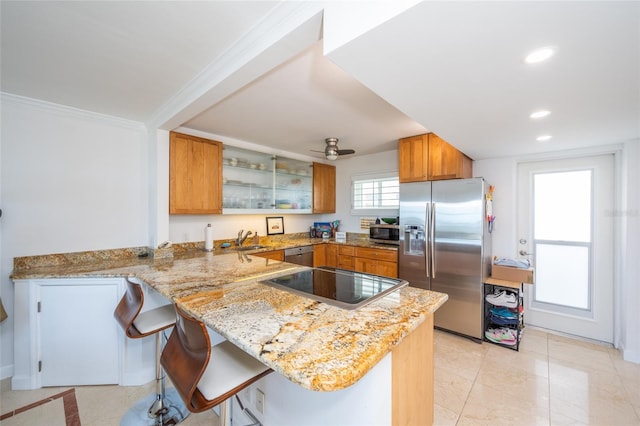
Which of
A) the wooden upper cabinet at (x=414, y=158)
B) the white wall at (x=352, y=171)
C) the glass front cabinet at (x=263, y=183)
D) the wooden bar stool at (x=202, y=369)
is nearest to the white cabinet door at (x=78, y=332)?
the wooden bar stool at (x=202, y=369)

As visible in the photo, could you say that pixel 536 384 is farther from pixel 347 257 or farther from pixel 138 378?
pixel 138 378

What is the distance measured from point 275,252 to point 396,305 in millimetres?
2485

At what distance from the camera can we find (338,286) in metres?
1.63

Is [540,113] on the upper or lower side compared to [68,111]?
lower

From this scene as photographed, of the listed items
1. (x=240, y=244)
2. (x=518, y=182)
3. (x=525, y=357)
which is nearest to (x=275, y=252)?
(x=240, y=244)

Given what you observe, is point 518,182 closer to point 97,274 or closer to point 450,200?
point 450,200

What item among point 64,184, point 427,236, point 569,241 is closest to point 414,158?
point 427,236

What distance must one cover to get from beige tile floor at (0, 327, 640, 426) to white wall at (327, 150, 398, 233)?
2.36m

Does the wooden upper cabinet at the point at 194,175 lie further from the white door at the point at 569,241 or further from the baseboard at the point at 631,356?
the baseboard at the point at 631,356

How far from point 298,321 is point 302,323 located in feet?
0.10

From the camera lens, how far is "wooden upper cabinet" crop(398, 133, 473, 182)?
9.97 ft

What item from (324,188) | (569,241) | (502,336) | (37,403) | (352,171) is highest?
(352,171)

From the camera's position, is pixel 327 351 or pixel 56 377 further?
pixel 56 377

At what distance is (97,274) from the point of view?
208 cm
